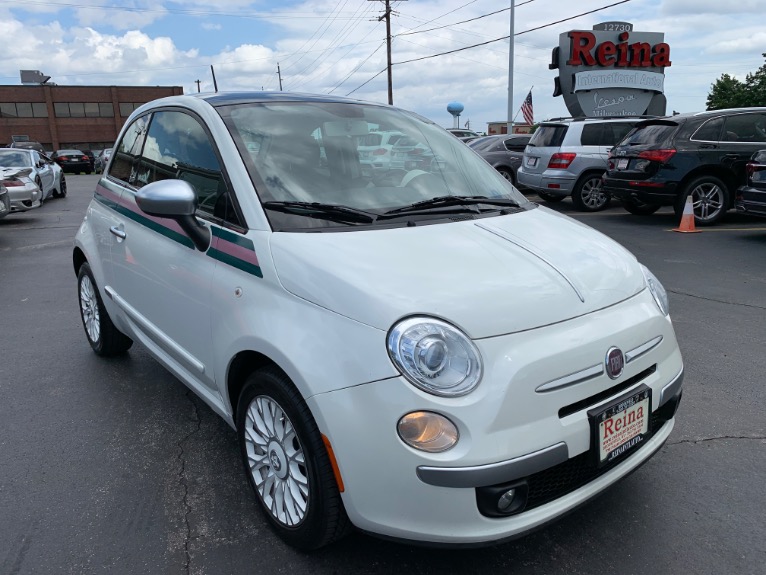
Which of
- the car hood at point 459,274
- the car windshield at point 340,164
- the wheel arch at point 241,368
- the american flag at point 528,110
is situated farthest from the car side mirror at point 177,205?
the american flag at point 528,110

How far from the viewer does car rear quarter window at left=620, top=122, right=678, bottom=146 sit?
32.3ft

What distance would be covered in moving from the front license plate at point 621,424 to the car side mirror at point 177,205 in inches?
68.9

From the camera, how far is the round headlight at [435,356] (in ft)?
6.36

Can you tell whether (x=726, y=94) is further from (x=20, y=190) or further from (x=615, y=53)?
(x=20, y=190)

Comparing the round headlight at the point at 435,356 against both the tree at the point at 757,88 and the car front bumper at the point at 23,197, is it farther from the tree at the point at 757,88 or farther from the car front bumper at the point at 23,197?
the tree at the point at 757,88

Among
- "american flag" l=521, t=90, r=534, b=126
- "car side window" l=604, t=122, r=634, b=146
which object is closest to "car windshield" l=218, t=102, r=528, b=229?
"car side window" l=604, t=122, r=634, b=146

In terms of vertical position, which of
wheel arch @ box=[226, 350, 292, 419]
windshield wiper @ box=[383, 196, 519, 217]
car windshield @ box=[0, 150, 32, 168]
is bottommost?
wheel arch @ box=[226, 350, 292, 419]

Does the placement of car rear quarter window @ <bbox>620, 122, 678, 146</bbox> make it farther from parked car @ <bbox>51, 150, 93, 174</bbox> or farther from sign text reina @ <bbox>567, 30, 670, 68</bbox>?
parked car @ <bbox>51, 150, 93, 174</bbox>

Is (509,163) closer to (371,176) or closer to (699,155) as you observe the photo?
(699,155)

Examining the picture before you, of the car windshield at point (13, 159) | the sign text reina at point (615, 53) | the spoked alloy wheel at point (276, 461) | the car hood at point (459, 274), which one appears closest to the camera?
the car hood at point (459, 274)

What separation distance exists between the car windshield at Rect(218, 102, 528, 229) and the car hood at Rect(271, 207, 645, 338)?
9.5 inches

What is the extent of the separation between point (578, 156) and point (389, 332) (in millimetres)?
10774

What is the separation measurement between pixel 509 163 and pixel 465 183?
40.6 feet

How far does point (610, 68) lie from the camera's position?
21672 millimetres
